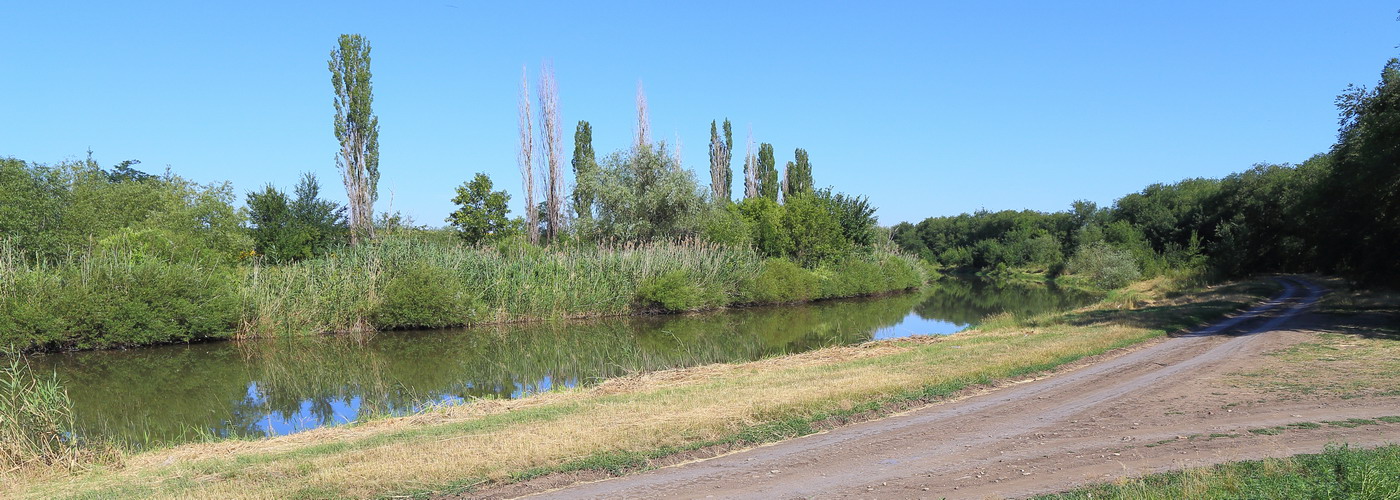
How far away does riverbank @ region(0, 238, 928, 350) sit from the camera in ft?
70.0

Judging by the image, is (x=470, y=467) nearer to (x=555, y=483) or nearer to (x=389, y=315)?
(x=555, y=483)

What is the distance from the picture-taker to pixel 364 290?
2698 cm

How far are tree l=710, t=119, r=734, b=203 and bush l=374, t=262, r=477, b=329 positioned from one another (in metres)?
35.9

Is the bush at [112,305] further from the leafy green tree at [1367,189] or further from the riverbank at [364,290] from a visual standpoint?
the leafy green tree at [1367,189]

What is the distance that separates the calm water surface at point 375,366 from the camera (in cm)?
1408

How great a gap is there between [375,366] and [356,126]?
18527 millimetres

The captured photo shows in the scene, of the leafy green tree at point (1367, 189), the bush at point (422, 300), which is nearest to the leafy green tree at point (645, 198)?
the bush at point (422, 300)

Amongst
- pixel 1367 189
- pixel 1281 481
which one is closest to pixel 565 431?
pixel 1281 481

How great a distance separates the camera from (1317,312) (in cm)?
2178

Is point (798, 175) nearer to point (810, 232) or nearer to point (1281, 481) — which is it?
point (810, 232)

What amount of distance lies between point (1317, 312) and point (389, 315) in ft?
93.5

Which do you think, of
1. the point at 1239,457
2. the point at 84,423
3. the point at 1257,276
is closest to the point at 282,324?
the point at 84,423

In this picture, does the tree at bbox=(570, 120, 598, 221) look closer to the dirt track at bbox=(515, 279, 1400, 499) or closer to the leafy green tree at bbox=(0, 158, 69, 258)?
A: the leafy green tree at bbox=(0, 158, 69, 258)

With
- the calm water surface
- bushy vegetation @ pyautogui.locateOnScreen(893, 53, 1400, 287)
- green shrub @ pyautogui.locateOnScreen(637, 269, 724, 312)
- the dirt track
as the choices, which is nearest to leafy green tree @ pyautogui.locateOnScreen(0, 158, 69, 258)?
the calm water surface
